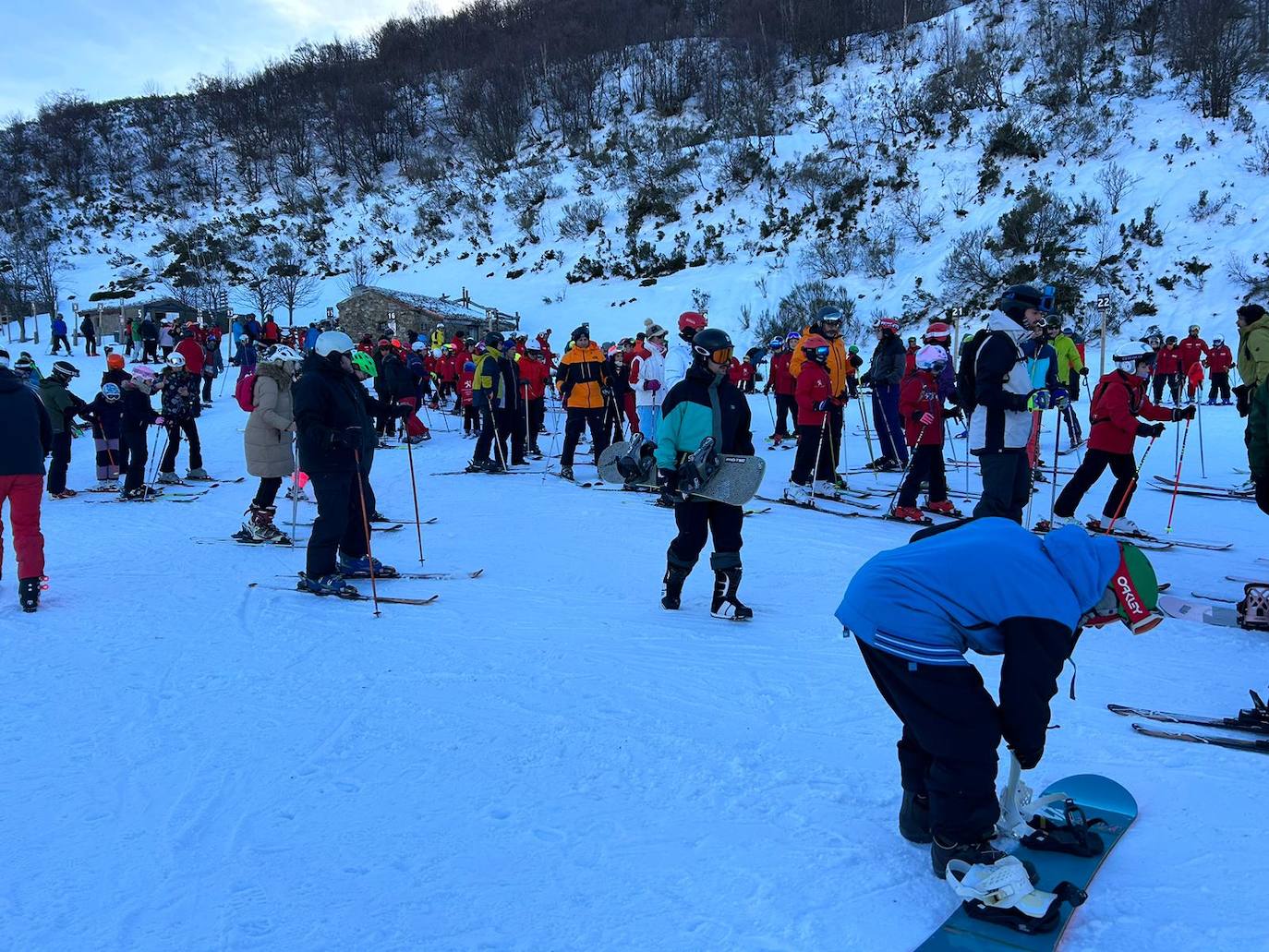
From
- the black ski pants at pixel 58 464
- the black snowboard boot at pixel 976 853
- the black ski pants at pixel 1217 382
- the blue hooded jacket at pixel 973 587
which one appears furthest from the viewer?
the black ski pants at pixel 1217 382

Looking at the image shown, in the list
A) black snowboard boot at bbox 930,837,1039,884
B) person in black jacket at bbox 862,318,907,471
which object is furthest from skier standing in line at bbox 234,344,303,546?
black snowboard boot at bbox 930,837,1039,884

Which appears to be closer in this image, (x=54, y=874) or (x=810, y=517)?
(x=54, y=874)

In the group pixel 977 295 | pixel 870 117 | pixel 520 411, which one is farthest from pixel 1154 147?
pixel 520 411

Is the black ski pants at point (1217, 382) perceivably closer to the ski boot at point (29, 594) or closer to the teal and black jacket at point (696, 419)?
the teal and black jacket at point (696, 419)

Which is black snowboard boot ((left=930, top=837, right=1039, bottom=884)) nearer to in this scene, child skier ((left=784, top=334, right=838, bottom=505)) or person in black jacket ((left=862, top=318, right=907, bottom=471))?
child skier ((left=784, top=334, right=838, bottom=505))

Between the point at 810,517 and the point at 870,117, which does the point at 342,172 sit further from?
the point at 810,517

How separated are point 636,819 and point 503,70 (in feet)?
203

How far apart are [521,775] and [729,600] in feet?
7.69

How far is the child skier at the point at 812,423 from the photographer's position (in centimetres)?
950

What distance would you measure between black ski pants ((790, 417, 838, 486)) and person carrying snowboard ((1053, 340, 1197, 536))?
2618mm

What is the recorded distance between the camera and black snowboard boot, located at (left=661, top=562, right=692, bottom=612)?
5703 mm

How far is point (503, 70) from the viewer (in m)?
57.6

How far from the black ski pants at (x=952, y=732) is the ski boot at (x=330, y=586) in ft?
14.7

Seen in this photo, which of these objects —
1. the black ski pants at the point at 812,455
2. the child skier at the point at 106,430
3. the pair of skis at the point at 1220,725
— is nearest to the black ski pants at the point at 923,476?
the black ski pants at the point at 812,455
